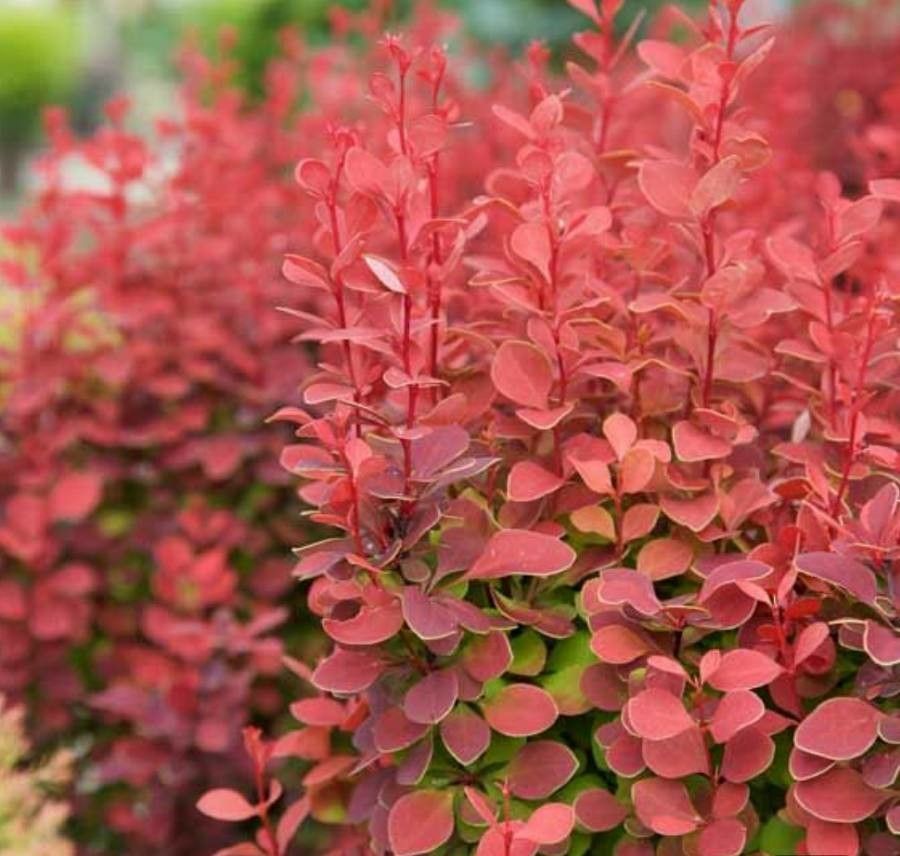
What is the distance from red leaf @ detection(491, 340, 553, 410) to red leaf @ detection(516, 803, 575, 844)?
0.42 meters

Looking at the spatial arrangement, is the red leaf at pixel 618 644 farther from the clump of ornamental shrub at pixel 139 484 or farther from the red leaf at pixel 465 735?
the clump of ornamental shrub at pixel 139 484

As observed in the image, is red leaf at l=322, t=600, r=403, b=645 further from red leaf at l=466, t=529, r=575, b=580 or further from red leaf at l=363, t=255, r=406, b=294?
red leaf at l=363, t=255, r=406, b=294

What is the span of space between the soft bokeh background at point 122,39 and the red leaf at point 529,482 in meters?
12.2

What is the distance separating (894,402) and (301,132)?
200cm

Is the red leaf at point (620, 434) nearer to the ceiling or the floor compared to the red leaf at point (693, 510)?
nearer to the ceiling

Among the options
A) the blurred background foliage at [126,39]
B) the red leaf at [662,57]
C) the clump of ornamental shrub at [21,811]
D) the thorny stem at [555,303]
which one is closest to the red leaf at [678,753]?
the thorny stem at [555,303]

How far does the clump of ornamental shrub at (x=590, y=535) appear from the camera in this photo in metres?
1.38

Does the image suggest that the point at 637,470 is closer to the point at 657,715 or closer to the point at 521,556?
the point at 521,556

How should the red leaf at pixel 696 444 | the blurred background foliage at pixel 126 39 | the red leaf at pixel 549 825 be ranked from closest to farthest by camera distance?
1. the red leaf at pixel 549 825
2. the red leaf at pixel 696 444
3. the blurred background foliage at pixel 126 39

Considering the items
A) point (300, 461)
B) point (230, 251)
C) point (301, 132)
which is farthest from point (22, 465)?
point (300, 461)

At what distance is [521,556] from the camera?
143cm

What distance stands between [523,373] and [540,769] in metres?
0.41

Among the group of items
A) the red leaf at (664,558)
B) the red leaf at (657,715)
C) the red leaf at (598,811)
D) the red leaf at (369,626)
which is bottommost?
the red leaf at (598,811)

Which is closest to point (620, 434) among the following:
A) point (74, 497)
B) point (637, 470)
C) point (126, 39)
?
point (637, 470)
